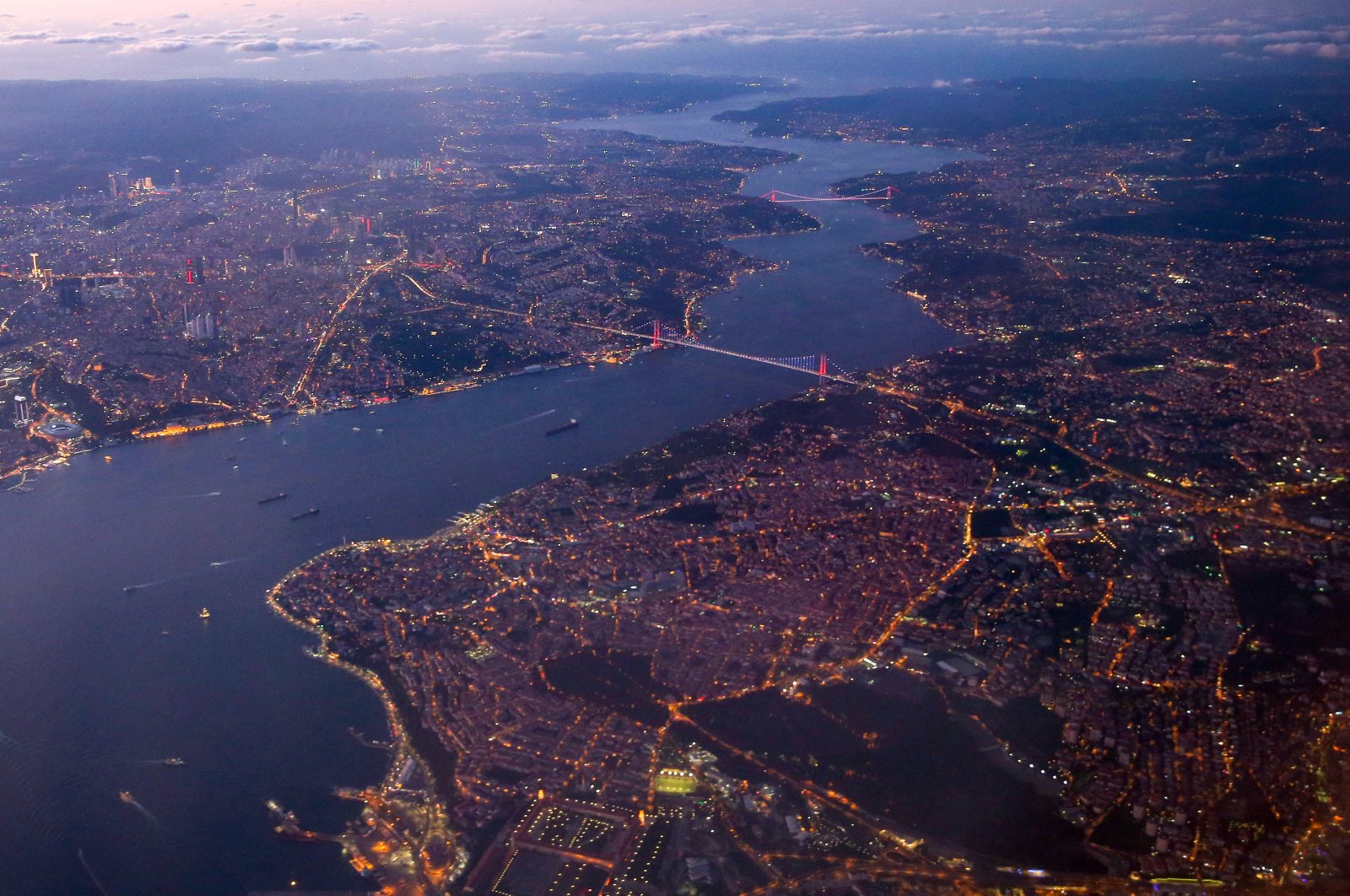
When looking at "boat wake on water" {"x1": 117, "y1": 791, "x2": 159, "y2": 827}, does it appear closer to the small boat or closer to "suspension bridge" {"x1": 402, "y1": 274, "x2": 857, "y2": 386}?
the small boat

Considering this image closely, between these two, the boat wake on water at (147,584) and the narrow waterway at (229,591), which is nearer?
the narrow waterway at (229,591)

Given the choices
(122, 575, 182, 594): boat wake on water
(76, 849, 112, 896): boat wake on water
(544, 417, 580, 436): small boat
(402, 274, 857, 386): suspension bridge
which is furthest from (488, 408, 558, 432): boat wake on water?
(76, 849, 112, 896): boat wake on water

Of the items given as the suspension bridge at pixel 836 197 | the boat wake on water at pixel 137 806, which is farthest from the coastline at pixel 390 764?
the suspension bridge at pixel 836 197

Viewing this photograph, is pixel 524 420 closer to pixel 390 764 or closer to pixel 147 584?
pixel 147 584

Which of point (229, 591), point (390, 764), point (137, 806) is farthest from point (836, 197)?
point (137, 806)

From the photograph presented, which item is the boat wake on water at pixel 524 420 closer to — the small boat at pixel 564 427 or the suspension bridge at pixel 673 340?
the small boat at pixel 564 427
